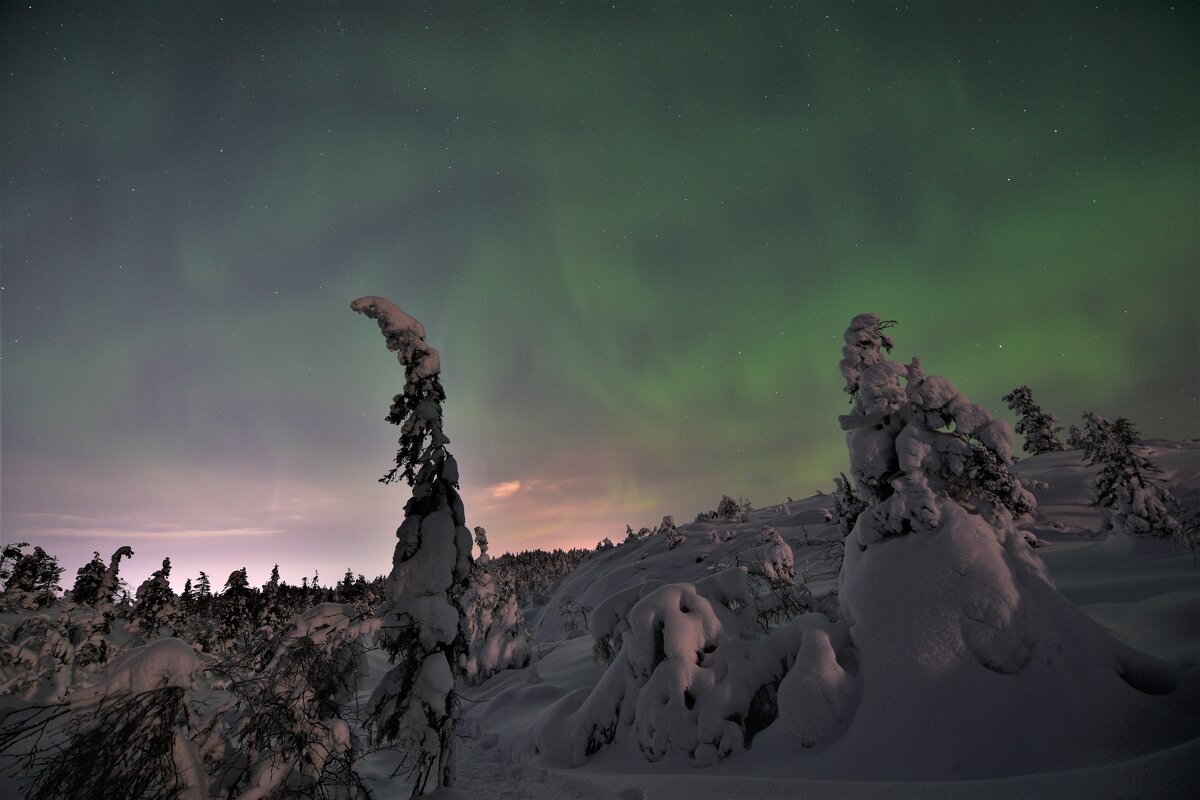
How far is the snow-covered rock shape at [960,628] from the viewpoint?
22.3 feet

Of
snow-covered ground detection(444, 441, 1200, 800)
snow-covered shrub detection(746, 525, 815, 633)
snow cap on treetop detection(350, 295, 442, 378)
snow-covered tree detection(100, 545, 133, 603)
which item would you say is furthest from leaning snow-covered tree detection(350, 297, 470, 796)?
snow-covered tree detection(100, 545, 133, 603)

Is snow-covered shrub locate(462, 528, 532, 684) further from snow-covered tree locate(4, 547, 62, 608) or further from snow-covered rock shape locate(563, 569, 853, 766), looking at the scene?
snow-covered tree locate(4, 547, 62, 608)

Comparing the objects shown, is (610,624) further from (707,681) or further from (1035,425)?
(1035,425)

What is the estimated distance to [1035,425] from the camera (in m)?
49.7

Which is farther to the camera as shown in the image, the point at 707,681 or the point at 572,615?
the point at 572,615

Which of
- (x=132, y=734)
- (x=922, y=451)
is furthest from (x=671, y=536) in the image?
(x=132, y=734)

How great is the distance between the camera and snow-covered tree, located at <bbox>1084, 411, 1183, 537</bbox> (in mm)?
23781

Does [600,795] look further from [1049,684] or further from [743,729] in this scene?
[1049,684]

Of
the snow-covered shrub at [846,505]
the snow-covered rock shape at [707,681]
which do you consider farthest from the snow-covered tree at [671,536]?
the snow-covered rock shape at [707,681]

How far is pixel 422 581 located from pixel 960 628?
9815mm

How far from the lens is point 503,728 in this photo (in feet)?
51.1

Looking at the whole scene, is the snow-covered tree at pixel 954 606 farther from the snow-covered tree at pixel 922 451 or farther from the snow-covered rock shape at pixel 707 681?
the snow-covered rock shape at pixel 707 681

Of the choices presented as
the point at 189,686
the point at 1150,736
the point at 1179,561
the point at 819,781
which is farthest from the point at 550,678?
the point at 1179,561

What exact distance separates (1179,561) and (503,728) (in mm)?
24518
